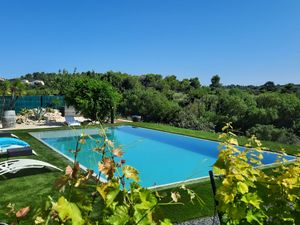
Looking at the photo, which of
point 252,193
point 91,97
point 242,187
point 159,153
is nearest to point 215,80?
point 91,97

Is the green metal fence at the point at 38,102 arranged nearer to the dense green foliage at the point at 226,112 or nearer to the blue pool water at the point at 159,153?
the dense green foliage at the point at 226,112

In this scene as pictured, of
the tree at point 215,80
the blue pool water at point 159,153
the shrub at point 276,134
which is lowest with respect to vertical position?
the blue pool water at point 159,153

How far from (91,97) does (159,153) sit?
766 cm

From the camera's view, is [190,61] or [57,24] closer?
[57,24]

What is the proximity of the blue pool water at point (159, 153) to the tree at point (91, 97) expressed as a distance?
1861 millimetres

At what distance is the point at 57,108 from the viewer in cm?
2581

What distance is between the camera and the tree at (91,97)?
19094 millimetres

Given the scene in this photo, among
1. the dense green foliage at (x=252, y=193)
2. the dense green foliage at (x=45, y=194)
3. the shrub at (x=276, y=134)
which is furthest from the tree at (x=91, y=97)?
the dense green foliage at (x=252, y=193)

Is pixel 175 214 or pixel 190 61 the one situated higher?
pixel 190 61

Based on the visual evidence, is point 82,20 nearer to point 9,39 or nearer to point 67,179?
point 9,39

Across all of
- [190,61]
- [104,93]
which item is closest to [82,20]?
[104,93]

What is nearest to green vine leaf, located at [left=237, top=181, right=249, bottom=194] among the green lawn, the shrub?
the green lawn

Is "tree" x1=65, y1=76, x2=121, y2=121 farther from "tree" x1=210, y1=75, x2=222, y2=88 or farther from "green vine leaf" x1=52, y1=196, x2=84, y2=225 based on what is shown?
"tree" x1=210, y1=75, x2=222, y2=88

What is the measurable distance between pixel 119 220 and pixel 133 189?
0.71 ft
